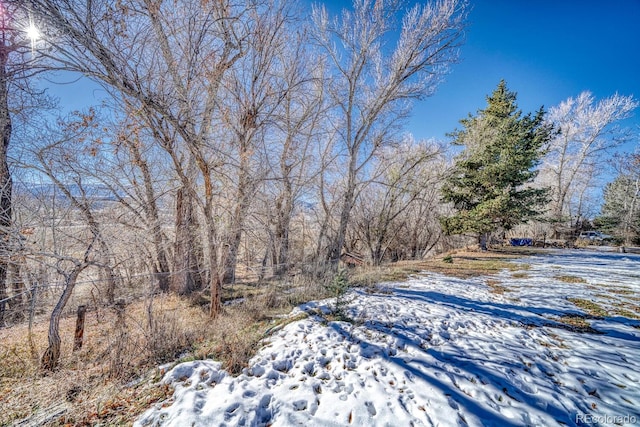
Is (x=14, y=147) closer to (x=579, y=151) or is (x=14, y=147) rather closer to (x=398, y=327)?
(x=398, y=327)

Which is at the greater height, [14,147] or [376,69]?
[376,69]

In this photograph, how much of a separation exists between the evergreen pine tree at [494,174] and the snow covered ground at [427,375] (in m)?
8.72

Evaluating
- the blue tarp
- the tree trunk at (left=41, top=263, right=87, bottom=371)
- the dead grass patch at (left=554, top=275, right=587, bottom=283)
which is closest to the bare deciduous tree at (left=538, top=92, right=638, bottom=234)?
the blue tarp

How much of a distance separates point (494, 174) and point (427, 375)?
1368 centimetres

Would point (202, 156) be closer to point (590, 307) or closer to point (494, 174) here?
point (590, 307)

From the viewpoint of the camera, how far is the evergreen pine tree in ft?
41.8

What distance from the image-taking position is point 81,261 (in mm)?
3902

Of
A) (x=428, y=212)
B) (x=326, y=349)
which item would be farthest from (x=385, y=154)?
(x=326, y=349)

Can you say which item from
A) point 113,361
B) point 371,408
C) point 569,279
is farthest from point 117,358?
point 569,279

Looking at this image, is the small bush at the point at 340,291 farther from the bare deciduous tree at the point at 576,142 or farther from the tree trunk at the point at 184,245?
the bare deciduous tree at the point at 576,142

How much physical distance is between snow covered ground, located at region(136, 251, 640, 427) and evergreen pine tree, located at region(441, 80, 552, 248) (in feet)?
28.6

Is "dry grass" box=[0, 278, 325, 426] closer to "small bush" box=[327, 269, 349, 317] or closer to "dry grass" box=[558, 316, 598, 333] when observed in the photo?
"small bush" box=[327, 269, 349, 317]

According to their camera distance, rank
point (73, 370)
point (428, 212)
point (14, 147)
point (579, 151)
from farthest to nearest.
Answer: point (579, 151) → point (428, 212) → point (14, 147) → point (73, 370)

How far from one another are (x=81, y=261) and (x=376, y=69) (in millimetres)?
11570
